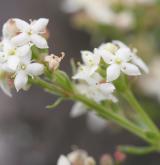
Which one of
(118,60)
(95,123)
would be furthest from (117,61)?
(95,123)

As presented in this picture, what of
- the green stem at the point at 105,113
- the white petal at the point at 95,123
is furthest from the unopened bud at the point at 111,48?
the white petal at the point at 95,123

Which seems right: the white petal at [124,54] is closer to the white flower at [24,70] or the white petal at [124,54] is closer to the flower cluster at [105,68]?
the flower cluster at [105,68]

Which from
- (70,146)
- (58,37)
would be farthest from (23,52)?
(58,37)

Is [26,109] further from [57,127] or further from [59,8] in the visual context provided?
[59,8]

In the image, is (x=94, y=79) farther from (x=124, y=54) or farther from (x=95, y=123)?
(x=95, y=123)

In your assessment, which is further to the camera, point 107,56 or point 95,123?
point 95,123

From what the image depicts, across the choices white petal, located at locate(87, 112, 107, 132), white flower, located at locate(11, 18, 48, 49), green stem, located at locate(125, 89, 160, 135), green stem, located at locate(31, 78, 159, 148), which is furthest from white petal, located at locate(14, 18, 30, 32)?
white petal, located at locate(87, 112, 107, 132)

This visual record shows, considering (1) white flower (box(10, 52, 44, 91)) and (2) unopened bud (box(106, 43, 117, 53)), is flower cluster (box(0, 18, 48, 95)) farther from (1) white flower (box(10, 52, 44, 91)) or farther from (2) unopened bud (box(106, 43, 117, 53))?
(2) unopened bud (box(106, 43, 117, 53))
